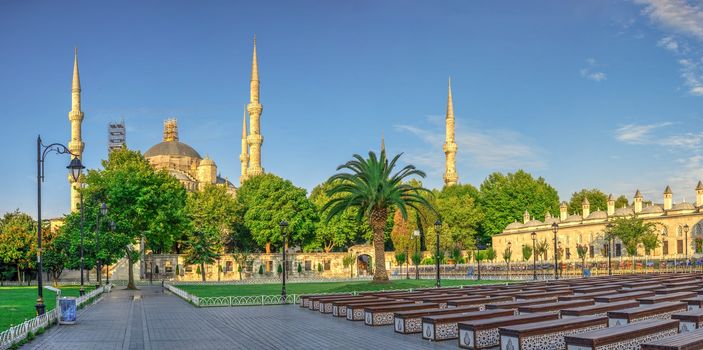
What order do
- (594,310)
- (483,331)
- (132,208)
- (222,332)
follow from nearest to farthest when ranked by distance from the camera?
(483,331) < (594,310) < (222,332) < (132,208)

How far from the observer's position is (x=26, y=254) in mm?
61500

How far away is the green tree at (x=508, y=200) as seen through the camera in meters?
95.8

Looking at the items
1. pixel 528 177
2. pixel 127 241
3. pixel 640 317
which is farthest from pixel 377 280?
pixel 528 177

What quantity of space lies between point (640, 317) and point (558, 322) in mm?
2648

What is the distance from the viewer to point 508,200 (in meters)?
96.3

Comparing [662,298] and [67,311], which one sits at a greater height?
[662,298]

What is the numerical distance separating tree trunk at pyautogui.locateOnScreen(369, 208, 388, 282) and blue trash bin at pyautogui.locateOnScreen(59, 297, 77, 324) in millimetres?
19612

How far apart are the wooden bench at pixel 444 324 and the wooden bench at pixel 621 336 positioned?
444cm

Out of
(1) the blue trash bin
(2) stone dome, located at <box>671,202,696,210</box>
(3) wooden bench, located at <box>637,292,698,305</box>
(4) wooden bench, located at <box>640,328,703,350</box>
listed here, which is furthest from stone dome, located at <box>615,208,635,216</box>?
(4) wooden bench, located at <box>640,328,703,350</box>

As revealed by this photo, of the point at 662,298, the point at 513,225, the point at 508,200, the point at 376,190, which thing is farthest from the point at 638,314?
the point at 508,200

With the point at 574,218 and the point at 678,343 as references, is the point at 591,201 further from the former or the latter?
the point at 678,343

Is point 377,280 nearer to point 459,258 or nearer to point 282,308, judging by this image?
point 282,308

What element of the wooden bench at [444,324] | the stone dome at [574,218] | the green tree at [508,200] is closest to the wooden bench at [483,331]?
the wooden bench at [444,324]

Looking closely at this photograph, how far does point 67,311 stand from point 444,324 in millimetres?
13174
